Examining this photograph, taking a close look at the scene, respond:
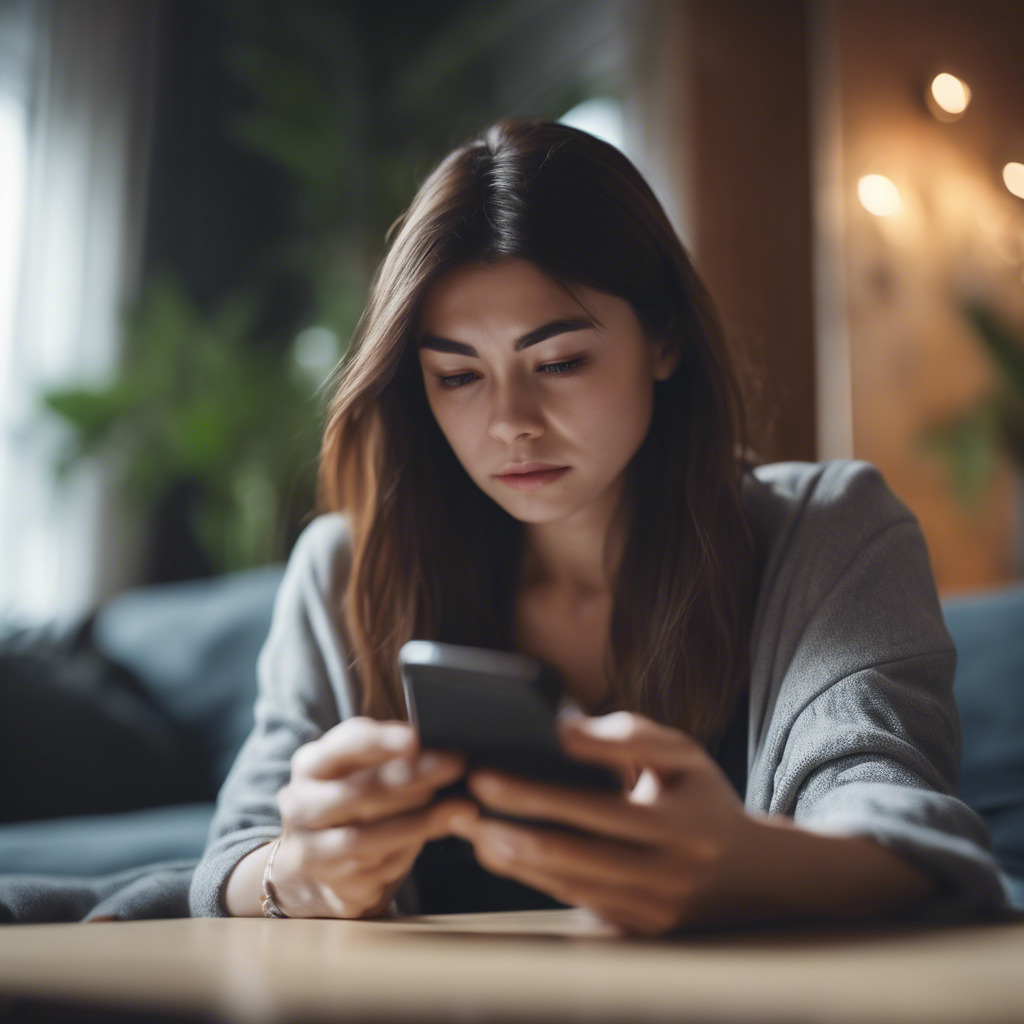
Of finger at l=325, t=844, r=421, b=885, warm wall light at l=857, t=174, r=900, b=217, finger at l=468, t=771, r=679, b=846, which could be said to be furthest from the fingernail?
warm wall light at l=857, t=174, r=900, b=217

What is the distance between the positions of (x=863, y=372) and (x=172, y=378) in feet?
6.10

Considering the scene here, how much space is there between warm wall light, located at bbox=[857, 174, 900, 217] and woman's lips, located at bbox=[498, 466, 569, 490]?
212cm

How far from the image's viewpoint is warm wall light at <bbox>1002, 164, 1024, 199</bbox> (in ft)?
8.86

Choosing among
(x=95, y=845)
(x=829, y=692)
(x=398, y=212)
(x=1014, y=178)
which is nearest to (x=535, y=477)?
(x=829, y=692)

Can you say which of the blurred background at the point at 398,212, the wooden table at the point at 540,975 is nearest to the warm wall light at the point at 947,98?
the blurred background at the point at 398,212

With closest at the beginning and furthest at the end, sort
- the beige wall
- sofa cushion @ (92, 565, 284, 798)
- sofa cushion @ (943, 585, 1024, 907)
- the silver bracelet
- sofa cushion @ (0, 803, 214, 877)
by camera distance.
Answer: the silver bracelet → sofa cushion @ (943, 585, 1024, 907) → sofa cushion @ (0, 803, 214, 877) → sofa cushion @ (92, 565, 284, 798) → the beige wall

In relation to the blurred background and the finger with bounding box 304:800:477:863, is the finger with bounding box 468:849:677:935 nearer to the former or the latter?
the finger with bounding box 304:800:477:863

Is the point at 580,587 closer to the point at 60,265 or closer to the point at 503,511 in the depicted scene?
the point at 503,511

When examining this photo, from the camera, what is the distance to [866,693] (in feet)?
2.53

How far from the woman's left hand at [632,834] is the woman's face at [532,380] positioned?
0.46 m

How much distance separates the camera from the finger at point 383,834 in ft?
1.74

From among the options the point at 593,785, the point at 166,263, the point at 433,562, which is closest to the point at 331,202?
the point at 166,263

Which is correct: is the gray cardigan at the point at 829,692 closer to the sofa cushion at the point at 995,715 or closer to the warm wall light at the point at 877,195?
the sofa cushion at the point at 995,715

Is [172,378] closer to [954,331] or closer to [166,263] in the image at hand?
[166,263]
